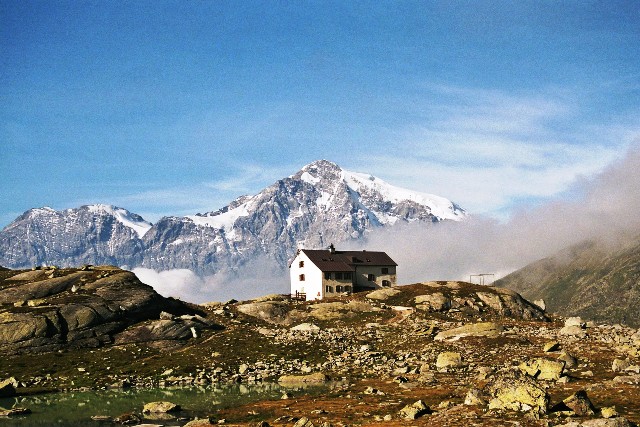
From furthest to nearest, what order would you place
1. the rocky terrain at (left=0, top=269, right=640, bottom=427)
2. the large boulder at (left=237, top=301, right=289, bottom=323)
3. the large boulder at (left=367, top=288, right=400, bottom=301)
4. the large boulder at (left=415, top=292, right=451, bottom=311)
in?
1. the large boulder at (left=367, top=288, right=400, bottom=301)
2. the large boulder at (left=415, top=292, right=451, bottom=311)
3. the large boulder at (left=237, top=301, right=289, bottom=323)
4. the rocky terrain at (left=0, top=269, right=640, bottom=427)

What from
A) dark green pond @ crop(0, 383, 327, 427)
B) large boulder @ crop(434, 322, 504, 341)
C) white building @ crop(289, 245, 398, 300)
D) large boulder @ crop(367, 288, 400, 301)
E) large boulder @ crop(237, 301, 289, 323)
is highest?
white building @ crop(289, 245, 398, 300)

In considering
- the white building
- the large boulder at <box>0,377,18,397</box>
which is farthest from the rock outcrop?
the white building

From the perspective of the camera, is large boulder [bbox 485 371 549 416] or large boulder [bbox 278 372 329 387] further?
large boulder [bbox 278 372 329 387]

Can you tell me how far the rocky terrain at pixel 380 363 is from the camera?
133 ft

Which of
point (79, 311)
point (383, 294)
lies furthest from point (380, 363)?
point (383, 294)

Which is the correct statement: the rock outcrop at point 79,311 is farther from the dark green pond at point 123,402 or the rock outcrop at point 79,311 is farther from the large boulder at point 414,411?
the large boulder at point 414,411

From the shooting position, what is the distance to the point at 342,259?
141875mm

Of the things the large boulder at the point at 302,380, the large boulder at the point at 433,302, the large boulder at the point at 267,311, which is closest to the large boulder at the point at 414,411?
the large boulder at the point at 302,380

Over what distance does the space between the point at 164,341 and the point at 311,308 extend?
3113 cm

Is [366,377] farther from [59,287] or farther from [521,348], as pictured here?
[59,287]

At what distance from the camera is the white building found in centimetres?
13425

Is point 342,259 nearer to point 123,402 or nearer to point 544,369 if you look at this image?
point 123,402

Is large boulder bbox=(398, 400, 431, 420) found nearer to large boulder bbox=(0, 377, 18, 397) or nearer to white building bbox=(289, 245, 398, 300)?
large boulder bbox=(0, 377, 18, 397)

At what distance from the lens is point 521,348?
72.6m
